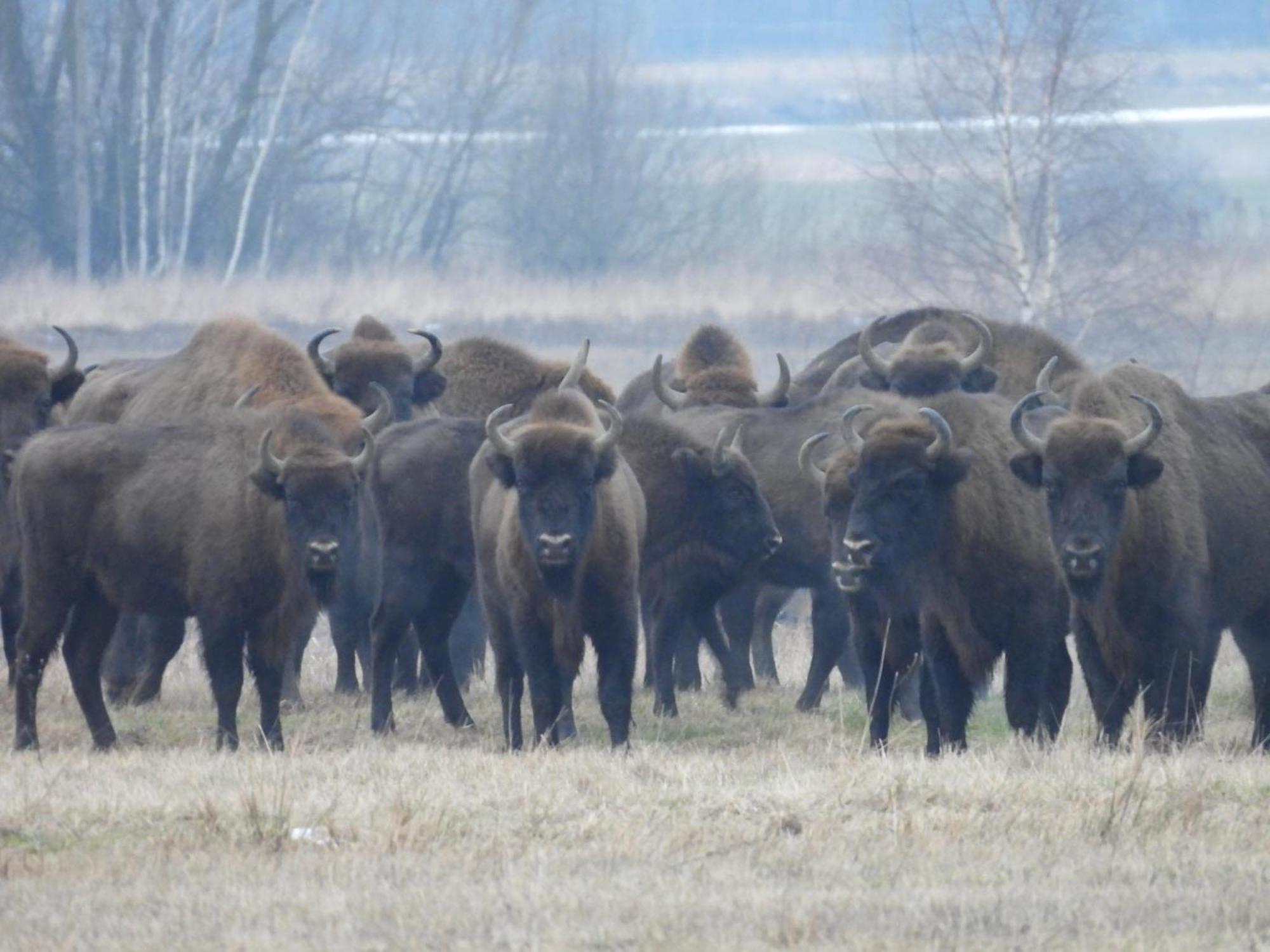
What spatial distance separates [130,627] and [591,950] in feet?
26.1

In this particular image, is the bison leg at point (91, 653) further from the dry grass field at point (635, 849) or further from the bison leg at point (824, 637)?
the bison leg at point (824, 637)

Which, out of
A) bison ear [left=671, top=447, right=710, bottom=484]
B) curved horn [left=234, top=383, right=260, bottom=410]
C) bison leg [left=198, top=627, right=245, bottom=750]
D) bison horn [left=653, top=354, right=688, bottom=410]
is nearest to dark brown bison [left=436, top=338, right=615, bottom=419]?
bison horn [left=653, top=354, right=688, bottom=410]

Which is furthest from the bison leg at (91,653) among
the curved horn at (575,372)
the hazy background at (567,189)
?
the hazy background at (567,189)

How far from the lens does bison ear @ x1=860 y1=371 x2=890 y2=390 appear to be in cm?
1559

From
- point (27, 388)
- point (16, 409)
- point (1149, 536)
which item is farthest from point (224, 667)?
point (1149, 536)

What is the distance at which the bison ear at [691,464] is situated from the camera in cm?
1379

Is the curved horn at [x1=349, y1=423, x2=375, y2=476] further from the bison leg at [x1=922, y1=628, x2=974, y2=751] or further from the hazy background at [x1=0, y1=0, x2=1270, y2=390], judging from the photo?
the hazy background at [x1=0, y1=0, x2=1270, y2=390]

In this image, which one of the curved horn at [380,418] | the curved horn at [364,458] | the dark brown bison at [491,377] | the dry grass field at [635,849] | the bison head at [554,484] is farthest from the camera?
the dark brown bison at [491,377]

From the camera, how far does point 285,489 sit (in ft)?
36.2

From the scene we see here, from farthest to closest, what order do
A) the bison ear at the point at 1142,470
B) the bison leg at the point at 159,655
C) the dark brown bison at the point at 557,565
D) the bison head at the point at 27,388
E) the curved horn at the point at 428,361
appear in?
the curved horn at the point at 428,361 < the bison leg at the point at 159,655 < the bison head at the point at 27,388 < the dark brown bison at the point at 557,565 < the bison ear at the point at 1142,470

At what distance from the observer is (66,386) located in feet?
44.6

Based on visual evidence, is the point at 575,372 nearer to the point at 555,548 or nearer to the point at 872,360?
the point at 872,360

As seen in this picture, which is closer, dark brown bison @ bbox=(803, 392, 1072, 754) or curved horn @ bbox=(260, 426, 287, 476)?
dark brown bison @ bbox=(803, 392, 1072, 754)

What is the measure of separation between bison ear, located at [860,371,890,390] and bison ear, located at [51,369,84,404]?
5240 mm
